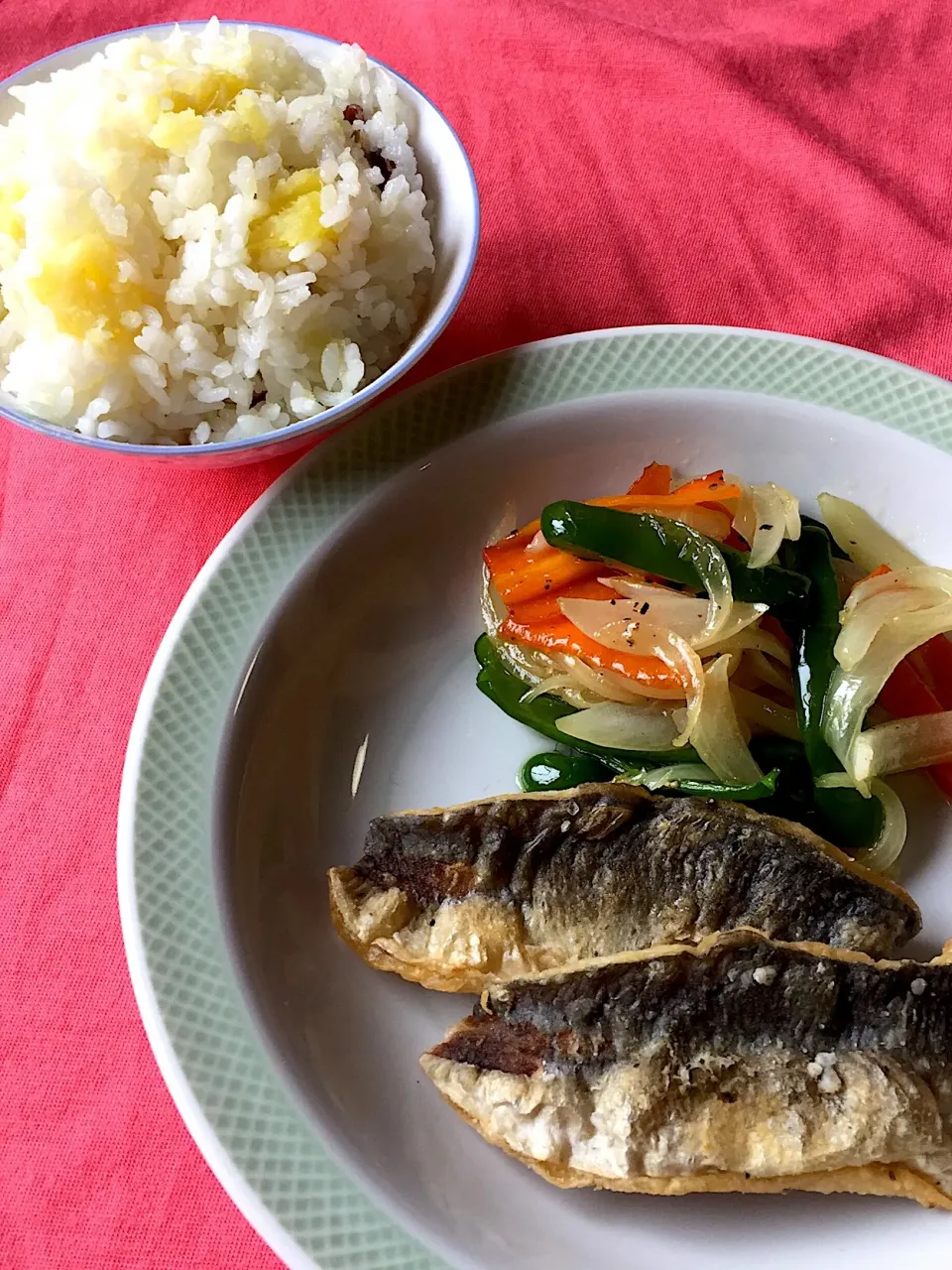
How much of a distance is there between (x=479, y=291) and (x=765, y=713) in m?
1.34

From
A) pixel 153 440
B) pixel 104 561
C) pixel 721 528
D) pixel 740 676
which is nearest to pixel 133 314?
pixel 153 440

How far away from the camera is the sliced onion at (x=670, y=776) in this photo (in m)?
1.92

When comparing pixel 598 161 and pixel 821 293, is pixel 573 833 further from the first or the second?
pixel 598 161

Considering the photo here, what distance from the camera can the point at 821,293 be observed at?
2.61 m

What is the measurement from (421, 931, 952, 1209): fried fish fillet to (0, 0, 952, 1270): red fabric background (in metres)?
0.57

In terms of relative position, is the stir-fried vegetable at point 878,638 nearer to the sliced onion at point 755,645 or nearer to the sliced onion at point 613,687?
the sliced onion at point 755,645

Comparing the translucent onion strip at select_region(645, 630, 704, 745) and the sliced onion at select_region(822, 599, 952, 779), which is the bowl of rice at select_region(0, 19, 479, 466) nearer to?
the translucent onion strip at select_region(645, 630, 704, 745)

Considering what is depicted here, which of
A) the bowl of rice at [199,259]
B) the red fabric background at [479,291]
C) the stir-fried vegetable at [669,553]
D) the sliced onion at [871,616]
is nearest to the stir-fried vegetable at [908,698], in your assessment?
the sliced onion at [871,616]

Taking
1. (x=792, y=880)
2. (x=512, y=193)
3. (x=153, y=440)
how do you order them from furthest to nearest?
(x=512, y=193), (x=153, y=440), (x=792, y=880)

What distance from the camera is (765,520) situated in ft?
6.80

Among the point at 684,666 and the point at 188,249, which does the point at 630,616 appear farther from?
the point at 188,249

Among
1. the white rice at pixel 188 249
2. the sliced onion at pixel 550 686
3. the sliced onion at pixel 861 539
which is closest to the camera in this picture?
the white rice at pixel 188 249

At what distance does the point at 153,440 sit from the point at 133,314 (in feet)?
0.81

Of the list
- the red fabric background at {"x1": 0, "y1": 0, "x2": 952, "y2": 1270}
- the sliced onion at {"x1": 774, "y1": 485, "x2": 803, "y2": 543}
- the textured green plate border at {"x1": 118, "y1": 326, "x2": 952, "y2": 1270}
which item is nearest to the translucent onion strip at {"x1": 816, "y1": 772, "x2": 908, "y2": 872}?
the sliced onion at {"x1": 774, "y1": 485, "x2": 803, "y2": 543}
